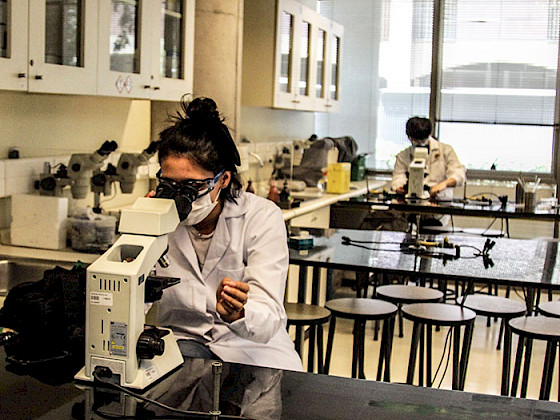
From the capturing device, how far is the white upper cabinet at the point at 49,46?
8.48 feet

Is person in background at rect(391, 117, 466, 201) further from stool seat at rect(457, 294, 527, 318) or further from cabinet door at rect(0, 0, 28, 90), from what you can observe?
cabinet door at rect(0, 0, 28, 90)

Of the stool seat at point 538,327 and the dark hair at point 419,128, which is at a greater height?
the dark hair at point 419,128

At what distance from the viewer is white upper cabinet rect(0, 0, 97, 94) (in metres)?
2.58

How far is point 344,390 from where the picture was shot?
1.52 metres

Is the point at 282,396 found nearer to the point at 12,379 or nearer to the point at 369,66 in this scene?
the point at 12,379

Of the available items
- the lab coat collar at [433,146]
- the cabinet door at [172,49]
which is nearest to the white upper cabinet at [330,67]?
the lab coat collar at [433,146]

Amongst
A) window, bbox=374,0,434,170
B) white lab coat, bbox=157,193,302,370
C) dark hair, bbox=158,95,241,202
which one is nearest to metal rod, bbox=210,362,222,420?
white lab coat, bbox=157,193,302,370

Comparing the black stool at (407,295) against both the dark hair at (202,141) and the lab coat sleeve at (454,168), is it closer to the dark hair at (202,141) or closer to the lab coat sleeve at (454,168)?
the dark hair at (202,141)

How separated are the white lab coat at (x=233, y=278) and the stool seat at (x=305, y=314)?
1011mm

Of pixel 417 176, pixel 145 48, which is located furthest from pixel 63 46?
pixel 417 176

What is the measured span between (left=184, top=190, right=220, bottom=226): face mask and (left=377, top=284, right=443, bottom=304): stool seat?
1.71 m

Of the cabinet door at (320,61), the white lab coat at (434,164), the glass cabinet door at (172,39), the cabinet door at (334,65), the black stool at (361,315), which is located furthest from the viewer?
the cabinet door at (334,65)

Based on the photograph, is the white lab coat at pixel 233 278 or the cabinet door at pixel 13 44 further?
the cabinet door at pixel 13 44

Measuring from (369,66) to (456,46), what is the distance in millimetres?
849
